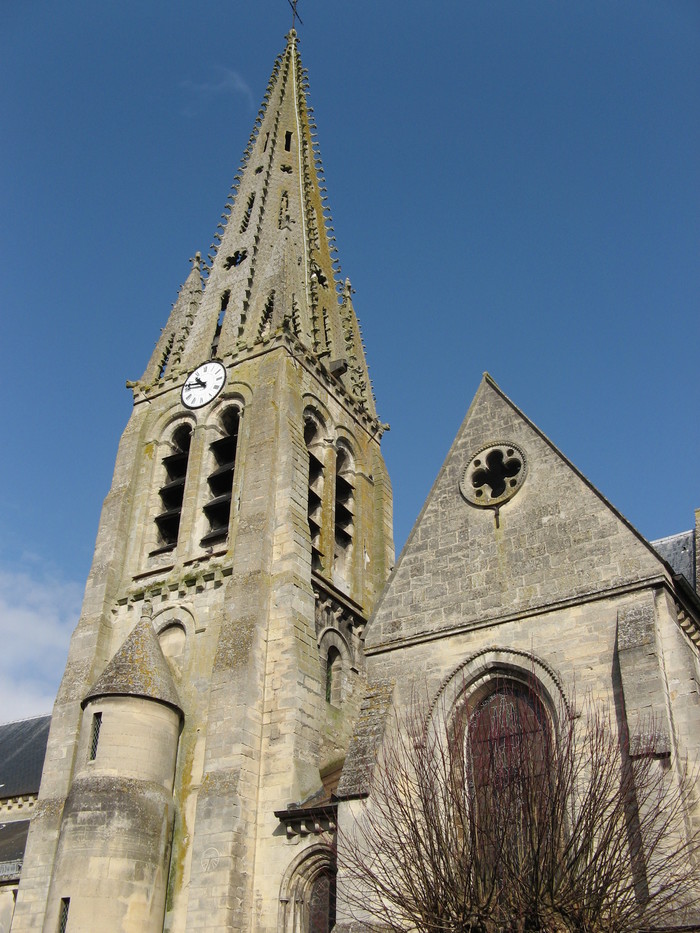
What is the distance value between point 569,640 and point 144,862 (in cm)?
779

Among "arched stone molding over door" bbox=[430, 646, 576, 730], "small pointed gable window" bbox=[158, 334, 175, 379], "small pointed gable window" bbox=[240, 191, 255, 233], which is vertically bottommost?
"arched stone molding over door" bbox=[430, 646, 576, 730]

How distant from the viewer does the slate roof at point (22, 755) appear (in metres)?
24.8

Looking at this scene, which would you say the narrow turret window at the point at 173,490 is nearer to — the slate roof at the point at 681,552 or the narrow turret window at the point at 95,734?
the narrow turret window at the point at 95,734

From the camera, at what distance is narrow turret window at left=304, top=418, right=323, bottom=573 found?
20516 millimetres

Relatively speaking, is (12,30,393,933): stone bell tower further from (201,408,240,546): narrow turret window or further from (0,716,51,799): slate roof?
(0,716,51,799): slate roof

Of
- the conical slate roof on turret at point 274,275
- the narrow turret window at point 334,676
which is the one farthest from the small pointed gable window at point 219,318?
the narrow turret window at point 334,676

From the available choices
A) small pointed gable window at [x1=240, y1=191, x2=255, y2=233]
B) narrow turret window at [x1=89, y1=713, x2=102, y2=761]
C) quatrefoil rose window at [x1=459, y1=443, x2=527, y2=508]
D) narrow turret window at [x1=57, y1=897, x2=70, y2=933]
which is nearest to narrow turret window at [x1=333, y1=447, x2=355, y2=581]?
narrow turret window at [x1=89, y1=713, x2=102, y2=761]

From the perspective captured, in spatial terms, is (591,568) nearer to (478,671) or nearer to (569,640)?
(569,640)

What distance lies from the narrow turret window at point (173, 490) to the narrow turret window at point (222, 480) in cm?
72

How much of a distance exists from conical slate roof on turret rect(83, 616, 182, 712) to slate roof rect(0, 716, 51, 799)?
8.68 meters

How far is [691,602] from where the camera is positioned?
41.9 feet

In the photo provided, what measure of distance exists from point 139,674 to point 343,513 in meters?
7.53

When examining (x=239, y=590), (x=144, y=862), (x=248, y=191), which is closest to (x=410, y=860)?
(x=144, y=862)

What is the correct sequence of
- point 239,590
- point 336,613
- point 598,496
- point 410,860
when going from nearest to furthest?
point 410,860
point 598,496
point 239,590
point 336,613
